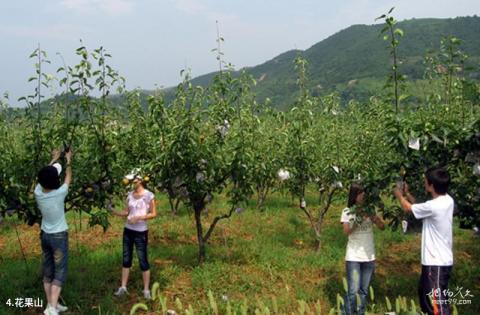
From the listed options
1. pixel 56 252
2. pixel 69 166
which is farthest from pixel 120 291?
pixel 69 166

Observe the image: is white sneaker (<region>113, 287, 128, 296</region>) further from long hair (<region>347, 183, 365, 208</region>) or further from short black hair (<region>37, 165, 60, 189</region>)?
long hair (<region>347, 183, 365, 208</region>)

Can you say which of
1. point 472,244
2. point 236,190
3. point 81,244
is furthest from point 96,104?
point 472,244

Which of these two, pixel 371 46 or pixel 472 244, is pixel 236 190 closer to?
pixel 472 244

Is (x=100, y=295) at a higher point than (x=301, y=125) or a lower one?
lower

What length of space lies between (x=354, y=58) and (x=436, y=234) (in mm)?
149294

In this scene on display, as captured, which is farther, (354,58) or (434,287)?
(354,58)

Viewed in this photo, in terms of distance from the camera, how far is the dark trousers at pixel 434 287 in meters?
4.45

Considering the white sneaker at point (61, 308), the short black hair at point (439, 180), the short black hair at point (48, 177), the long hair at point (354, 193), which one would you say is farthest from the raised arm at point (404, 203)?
the white sneaker at point (61, 308)

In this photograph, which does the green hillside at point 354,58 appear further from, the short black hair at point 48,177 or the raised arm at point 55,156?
the short black hair at point 48,177

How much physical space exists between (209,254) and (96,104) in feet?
13.8

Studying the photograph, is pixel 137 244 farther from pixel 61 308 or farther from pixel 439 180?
pixel 439 180

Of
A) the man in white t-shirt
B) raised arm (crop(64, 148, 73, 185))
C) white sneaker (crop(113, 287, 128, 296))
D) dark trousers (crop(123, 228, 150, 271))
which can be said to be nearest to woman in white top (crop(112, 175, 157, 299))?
dark trousers (crop(123, 228, 150, 271))

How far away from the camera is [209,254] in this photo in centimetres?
879

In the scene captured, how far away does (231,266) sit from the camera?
8109 millimetres
